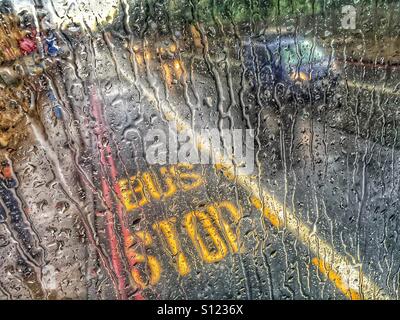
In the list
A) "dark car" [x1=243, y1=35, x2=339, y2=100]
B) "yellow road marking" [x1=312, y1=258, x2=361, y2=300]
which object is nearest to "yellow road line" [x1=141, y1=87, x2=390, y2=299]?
"yellow road marking" [x1=312, y1=258, x2=361, y2=300]

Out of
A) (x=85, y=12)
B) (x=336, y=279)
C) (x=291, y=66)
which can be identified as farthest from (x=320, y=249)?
(x=85, y=12)

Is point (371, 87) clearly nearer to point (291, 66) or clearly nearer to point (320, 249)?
point (291, 66)

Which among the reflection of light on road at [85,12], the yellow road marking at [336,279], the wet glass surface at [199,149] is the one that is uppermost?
the reflection of light on road at [85,12]

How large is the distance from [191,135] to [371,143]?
1.11m

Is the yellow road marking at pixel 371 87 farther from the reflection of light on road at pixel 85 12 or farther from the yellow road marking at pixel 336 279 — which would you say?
the reflection of light on road at pixel 85 12

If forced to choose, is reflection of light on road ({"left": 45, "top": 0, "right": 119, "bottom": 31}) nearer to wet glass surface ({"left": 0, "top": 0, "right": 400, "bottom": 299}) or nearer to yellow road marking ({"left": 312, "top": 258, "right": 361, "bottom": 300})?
wet glass surface ({"left": 0, "top": 0, "right": 400, "bottom": 299})

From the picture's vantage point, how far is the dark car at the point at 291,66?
1.70m

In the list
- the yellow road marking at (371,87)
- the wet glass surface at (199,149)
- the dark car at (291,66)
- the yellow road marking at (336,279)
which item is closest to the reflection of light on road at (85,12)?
the wet glass surface at (199,149)

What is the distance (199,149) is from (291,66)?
69cm

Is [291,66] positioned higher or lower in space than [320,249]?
higher

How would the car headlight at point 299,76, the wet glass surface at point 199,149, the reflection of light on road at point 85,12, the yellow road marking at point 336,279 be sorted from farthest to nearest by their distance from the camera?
1. the yellow road marking at point 336,279
2. the car headlight at point 299,76
3. the wet glass surface at point 199,149
4. the reflection of light on road at point 85,12

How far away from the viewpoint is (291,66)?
180 centimetres

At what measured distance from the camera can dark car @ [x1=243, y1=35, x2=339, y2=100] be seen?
1704 mm

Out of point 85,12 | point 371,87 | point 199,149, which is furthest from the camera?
point 371,87
